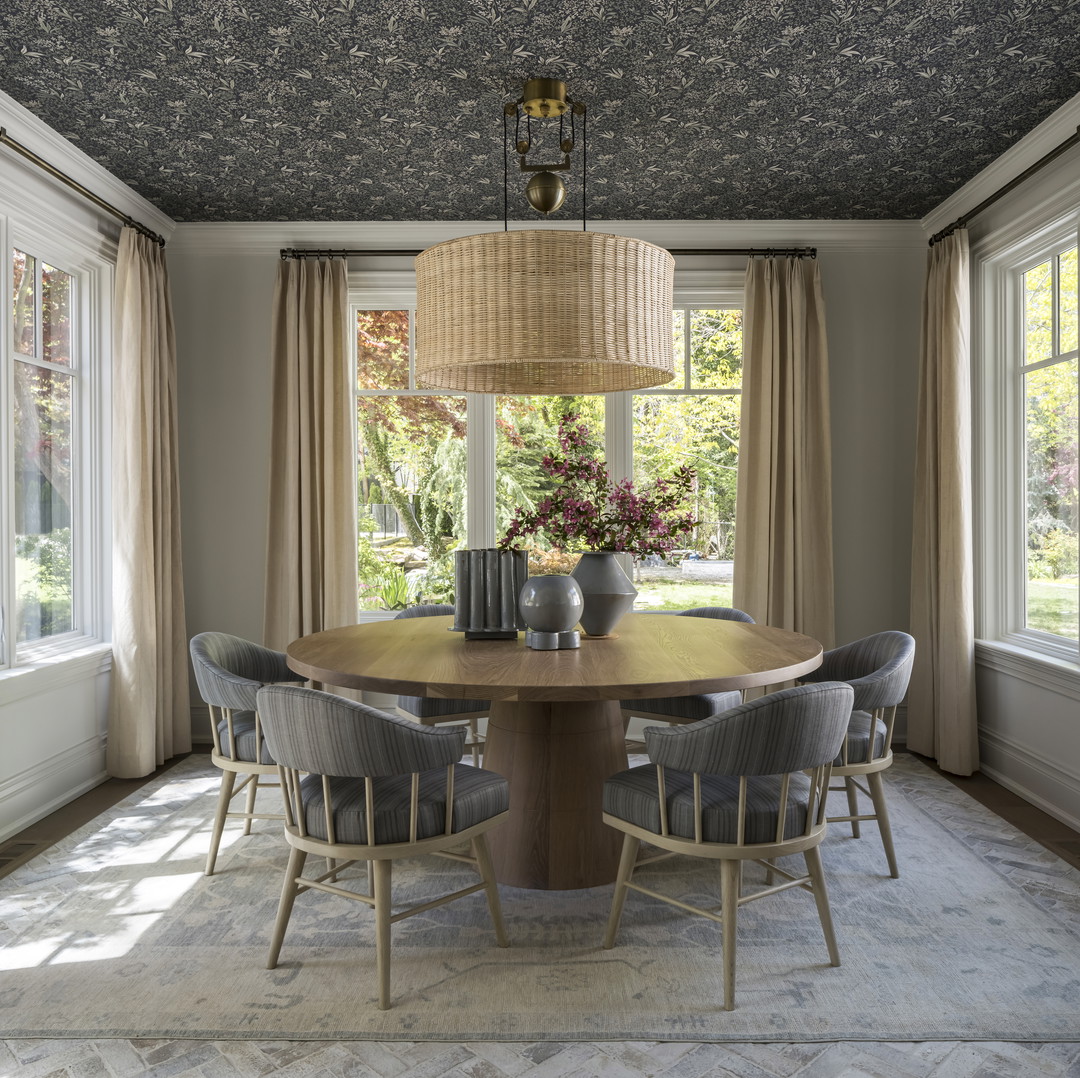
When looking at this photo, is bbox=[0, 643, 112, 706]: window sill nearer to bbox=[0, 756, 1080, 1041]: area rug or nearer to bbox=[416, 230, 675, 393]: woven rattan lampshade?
bbox=[0, 756, 1080, 1041]: area rug

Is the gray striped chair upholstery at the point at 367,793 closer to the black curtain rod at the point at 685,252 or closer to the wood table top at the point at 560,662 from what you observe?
the wood table top at the point at 560,662

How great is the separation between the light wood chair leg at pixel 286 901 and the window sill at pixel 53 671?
1.76 meters

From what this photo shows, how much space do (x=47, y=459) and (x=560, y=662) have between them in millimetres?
2699

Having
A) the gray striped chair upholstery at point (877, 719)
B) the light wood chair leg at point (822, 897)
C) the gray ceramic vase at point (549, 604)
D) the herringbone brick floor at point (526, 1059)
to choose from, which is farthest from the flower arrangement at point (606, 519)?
the herringbone brick floor at point (526, 1059)

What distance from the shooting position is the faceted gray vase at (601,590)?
116 inches

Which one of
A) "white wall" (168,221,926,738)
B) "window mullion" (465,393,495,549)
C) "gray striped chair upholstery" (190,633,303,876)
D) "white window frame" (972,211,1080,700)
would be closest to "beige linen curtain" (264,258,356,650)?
"white wall" (168,221,926,738)

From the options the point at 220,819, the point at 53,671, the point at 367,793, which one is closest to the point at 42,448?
the point at 53,671

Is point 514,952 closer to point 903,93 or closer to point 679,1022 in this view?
point 679,1022

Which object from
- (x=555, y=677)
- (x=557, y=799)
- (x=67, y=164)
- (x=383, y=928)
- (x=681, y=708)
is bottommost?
(x=383, y=928)

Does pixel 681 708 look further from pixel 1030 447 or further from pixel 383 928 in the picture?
pixel 1030 447

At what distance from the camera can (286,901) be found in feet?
7.47

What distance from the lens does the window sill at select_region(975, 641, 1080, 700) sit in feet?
11.4

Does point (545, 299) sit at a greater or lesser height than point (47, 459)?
greater

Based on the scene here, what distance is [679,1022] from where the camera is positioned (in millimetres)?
2059
